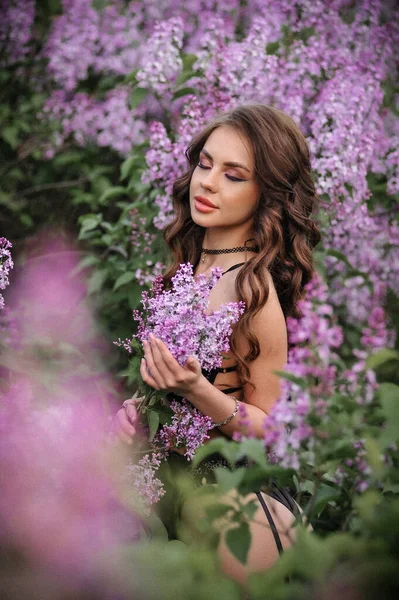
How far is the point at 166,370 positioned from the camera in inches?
59.9

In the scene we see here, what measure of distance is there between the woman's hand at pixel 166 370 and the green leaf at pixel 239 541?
1.89 feet

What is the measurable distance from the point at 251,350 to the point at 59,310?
1742mm

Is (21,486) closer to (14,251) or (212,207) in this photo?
(212,207)

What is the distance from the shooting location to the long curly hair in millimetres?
1810

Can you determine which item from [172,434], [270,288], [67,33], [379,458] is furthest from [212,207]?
[67,33]

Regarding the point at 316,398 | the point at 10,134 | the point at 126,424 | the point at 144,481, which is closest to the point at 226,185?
the point at 126,424

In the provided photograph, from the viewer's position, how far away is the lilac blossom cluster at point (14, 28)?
14.2 feet

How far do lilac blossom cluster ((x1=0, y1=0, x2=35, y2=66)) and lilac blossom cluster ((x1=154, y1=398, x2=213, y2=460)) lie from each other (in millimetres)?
3609

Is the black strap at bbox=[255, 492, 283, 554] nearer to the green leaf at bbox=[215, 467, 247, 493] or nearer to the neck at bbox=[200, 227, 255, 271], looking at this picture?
the green leaf at bbox=[215, 467, 247, 493]

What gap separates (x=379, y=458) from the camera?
900mm

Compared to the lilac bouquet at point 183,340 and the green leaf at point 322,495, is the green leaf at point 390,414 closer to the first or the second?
the green leaf at point 322,495

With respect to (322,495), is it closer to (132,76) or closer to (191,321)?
(191,321)

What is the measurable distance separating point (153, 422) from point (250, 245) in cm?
68

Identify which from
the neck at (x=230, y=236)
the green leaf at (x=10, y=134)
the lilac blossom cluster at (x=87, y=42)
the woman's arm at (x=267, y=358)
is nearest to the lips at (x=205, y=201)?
the neck at (x=230, y=236)
